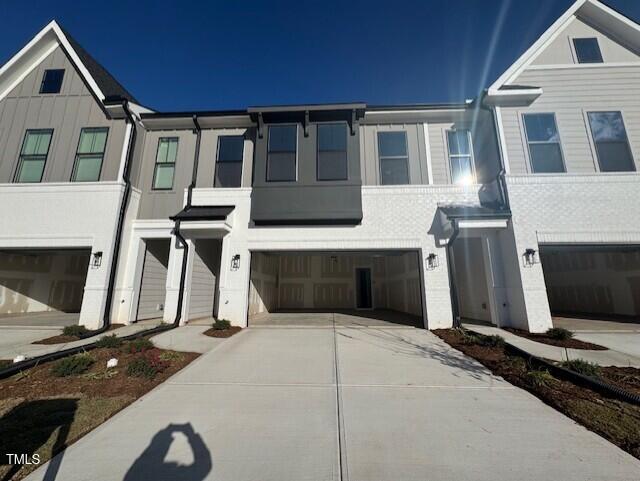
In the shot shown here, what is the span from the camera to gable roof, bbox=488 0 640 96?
875 cm

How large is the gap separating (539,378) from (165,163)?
12.1m

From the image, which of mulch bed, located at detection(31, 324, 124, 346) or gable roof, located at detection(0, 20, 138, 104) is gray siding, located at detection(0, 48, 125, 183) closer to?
gable roof, located at detection(0, 20, 138, 104)

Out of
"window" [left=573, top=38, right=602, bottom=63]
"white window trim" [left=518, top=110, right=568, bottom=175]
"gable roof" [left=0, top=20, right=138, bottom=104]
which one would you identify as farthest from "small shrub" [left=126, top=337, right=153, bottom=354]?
"window" [left=573, top=38, right=602, bottom=63]

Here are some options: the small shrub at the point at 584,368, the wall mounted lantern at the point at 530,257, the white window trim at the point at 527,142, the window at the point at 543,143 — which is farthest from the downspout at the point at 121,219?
the window at the point at 543,143

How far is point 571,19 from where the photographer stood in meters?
9.27

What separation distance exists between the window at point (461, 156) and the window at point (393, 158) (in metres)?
1.60

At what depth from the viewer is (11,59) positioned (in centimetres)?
937

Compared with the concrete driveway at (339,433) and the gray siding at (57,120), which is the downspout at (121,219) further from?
the concrete driveway at (339,433)

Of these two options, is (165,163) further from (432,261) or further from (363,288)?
(363,288)

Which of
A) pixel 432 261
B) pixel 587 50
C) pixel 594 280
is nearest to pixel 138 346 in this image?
pixel 432 261

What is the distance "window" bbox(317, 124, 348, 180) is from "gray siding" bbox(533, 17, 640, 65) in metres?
7.28

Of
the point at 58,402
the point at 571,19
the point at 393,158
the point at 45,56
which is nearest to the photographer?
the point at 58,402

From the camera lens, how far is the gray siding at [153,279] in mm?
9359

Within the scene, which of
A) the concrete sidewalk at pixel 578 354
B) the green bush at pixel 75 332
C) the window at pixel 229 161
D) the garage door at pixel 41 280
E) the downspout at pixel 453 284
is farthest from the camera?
the garage door at pixel 41 280
